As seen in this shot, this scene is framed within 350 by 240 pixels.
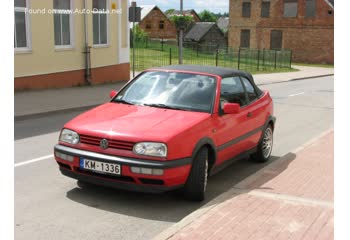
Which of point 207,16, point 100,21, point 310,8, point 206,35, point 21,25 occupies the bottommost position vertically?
point 21,25

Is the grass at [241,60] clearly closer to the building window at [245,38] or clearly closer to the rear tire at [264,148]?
the building window at [245,38]

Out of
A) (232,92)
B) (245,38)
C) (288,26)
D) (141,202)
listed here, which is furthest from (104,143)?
(245,38)

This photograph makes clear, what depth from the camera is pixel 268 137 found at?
797cm

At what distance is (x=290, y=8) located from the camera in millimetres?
55406

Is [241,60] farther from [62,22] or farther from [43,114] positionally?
[43,114]

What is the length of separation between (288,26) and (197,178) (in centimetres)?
5281

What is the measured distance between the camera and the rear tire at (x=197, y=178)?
221 inches

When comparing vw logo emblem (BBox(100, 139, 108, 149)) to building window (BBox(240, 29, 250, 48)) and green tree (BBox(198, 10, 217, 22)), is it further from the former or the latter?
green tree (BBox(198, 10, 217, 22))

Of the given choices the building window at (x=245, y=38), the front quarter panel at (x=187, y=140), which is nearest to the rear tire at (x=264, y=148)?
the front quarter panel at (x=187, y=140)

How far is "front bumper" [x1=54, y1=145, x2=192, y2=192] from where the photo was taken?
523cm

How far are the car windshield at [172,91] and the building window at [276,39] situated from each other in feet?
170
